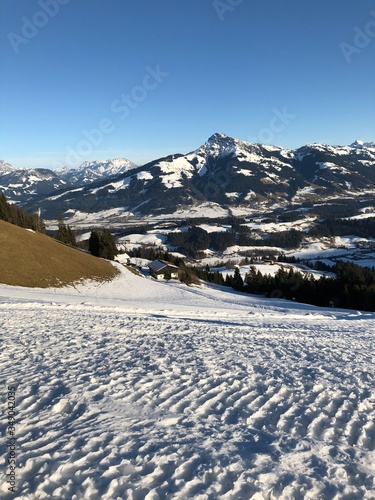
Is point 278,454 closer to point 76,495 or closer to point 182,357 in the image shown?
point 76,495

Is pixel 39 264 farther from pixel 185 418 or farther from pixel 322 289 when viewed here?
pixel 322 289

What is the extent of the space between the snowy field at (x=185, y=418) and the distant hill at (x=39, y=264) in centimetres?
2493

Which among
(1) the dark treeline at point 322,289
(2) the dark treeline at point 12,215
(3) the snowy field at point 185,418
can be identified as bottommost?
(3) the snowy field at point 185,418

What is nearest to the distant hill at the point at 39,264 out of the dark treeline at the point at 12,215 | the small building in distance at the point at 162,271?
the dark treeline at the point at 12,215

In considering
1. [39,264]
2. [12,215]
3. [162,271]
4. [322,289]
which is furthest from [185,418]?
[12,215]

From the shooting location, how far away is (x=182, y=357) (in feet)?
44.7

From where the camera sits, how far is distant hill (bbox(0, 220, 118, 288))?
39.4 m

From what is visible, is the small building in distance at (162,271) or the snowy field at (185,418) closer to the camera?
the snowy field at (185,418)

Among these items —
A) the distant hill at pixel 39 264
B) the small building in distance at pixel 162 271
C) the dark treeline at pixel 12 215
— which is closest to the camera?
the distant hill at pixel 39 264

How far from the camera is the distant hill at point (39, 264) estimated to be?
39406mm

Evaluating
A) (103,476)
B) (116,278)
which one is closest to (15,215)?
(116,278)

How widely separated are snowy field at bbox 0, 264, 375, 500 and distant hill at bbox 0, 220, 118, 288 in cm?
2493

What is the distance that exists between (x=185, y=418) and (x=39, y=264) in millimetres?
40883

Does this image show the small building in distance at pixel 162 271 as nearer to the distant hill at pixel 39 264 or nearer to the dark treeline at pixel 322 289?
the dark treeline at pixel 322 289
